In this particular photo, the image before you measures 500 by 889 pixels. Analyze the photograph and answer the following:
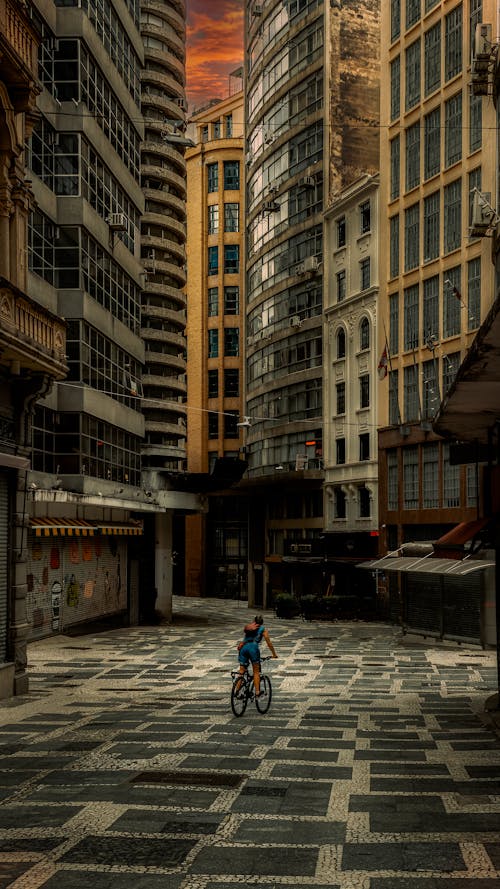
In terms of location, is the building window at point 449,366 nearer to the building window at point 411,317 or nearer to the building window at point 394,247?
the building window at point 411,317

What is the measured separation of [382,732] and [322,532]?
141 ft

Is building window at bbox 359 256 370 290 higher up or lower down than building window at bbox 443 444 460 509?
higher up

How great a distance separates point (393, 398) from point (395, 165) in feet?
39.9

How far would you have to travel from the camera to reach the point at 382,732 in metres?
17.9

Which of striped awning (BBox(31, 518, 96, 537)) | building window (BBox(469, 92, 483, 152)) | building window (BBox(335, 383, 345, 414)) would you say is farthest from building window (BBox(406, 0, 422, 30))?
striped awning (BBox(31, 518, 96, 537))

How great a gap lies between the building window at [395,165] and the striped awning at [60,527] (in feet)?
83.5

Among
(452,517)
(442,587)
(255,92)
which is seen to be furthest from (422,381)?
(255,92)

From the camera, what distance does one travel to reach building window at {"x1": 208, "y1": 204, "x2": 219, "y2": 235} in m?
92.1

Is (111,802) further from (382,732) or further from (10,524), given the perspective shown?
(10,524)

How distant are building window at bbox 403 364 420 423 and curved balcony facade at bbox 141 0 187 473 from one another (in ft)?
69.5

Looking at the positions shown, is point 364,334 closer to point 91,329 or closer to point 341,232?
point 341,232

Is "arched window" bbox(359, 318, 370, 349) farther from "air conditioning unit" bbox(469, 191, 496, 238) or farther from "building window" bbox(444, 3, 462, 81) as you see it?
"air conditioning unit" bbox(469, 191, 496, 238)

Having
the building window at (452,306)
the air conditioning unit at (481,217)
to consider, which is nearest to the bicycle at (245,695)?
the air conditioning unit at (481,217)

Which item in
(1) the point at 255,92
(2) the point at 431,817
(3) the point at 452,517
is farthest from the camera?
(1) the point at 255,92
